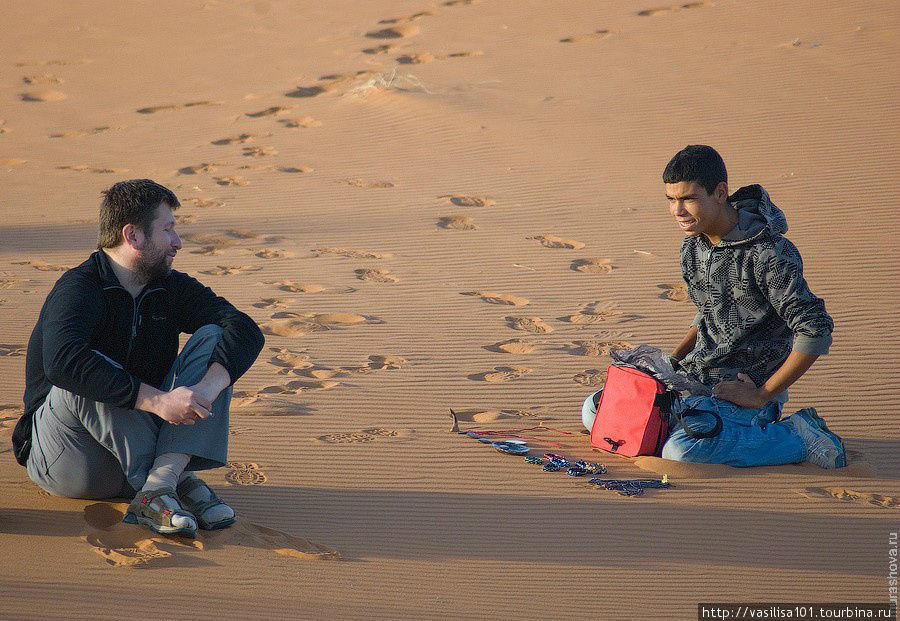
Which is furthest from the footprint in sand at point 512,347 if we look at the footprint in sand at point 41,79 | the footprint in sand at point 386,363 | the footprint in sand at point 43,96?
the footprint in sand at point 41,79

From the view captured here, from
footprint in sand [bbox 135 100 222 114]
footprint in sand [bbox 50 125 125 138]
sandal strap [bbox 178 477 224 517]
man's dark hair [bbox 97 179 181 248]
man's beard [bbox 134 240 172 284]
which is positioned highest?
footprint in sand [bbox 135 100 222 114]

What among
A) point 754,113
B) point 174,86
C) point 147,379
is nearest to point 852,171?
point 754,113

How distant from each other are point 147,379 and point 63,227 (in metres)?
5.17

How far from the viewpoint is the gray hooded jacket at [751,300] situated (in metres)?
4.05

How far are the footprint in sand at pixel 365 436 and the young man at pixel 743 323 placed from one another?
128cm

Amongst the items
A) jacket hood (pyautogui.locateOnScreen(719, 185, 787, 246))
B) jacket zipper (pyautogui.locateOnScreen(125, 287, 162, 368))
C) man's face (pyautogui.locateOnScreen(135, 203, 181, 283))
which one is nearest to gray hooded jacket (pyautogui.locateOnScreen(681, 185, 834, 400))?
jacket hood (pyautogui.locateOnScreen(719, 185, 787, 246))

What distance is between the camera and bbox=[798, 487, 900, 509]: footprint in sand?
13.4 ft

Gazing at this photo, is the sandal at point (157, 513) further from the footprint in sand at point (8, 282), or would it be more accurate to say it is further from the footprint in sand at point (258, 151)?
the footprint in sand at point (258, 151)

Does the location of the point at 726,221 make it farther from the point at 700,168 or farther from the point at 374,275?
the point at 374,275

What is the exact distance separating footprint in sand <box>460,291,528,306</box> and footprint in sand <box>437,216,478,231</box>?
1.48 meters

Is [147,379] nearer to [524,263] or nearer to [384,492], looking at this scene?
[384,492]

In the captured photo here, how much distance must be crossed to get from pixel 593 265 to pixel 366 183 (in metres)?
3.06

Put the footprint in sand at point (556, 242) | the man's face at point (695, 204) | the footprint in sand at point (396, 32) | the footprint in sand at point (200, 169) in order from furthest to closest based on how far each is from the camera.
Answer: the footprint in sand at point (396, 32)
the footprint in sand at point (200, 169)
the footprint in sand at point (556, 242)
the man's face at point (695, 204)

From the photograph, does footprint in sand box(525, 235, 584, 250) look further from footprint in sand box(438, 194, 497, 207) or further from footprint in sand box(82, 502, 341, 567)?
footprint in sand box(82, 502, 341, 567)
